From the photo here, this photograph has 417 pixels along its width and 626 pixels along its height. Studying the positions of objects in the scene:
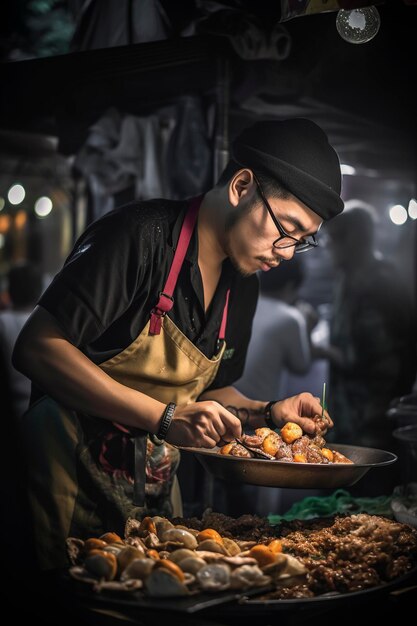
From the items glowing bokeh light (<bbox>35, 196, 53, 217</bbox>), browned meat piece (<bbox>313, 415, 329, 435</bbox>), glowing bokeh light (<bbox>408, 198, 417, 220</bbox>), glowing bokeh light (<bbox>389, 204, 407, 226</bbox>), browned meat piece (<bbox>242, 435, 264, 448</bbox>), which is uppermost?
glowing bokeh light (<bbox>35, 196, 53, 217</bbox>)

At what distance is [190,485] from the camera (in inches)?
151

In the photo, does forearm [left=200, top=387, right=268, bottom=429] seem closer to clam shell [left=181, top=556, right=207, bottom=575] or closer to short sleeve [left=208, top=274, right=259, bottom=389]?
short sleeve [left=208, top=274, right=259, bottom=389]

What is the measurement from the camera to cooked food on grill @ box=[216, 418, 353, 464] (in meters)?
2.25

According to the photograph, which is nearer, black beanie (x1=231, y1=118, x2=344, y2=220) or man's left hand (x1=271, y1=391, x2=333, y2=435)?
black beanie (x1=231, y1=118, x2=344, y2=220)

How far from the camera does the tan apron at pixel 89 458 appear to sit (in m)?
2.52

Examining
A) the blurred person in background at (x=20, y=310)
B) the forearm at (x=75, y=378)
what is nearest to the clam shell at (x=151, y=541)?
the forearm at (x=75, y=378)

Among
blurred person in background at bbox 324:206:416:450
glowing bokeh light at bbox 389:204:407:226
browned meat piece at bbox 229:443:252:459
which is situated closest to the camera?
browned meat piece at bbox 229:443:252:459

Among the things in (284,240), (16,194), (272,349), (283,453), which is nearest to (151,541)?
(283,453)

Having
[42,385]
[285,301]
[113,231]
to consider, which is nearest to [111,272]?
[113,231]

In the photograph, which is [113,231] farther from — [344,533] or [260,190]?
[344,533]

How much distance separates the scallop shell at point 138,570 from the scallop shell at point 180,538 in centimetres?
21

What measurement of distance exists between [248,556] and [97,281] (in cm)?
89

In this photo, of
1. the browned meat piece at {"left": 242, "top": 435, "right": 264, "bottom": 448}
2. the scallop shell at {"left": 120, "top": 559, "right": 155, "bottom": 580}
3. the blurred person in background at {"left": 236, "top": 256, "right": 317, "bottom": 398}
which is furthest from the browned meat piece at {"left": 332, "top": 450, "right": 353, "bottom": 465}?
the blurred person in background at {"left": 236, "top": 256, "right": 317, "bottom": 398}

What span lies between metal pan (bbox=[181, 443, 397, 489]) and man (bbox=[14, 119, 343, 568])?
3.1 inches
